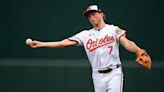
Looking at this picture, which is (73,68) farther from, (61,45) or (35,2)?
(61,45)

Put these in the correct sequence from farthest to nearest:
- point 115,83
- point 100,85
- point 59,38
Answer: point 59,38 → point 100,85 → point 115,83

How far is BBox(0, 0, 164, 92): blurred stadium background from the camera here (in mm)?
10008

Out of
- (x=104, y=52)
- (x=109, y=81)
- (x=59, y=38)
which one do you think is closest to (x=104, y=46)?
(x=104, y=52)

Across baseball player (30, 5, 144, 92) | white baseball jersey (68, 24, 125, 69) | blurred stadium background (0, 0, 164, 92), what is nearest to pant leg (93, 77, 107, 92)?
baseball player (30, 5, 144, 92)

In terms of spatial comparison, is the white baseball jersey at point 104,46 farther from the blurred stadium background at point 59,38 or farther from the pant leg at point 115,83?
the blurred stadium background at point 59,38

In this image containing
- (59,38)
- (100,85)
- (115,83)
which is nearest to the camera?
(115,83)

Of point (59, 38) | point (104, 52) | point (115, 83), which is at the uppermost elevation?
point (59, 38)

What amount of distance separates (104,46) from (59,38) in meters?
3.83

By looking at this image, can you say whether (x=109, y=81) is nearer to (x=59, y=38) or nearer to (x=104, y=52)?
(x=104, y=52)

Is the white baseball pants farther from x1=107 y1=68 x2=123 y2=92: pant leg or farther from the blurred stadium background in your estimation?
the blurred stadium background

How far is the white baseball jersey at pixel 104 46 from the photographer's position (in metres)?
6.80

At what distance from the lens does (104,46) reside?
6824mm

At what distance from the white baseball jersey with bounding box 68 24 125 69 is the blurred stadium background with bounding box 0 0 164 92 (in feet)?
9.80

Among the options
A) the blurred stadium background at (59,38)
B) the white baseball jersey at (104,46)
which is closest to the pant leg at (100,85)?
the white baseball jersey at (104,46)
